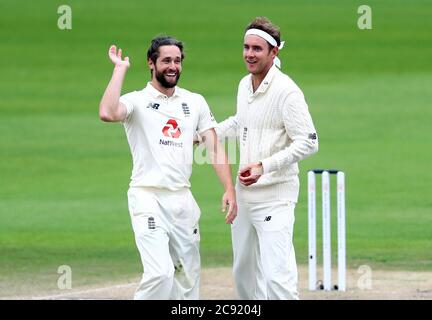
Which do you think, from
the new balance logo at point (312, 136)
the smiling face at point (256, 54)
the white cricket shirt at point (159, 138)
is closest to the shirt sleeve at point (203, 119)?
the white cricket shirt at point (159, 138)

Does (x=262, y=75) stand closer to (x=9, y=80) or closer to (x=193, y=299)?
(x=193, y=299)

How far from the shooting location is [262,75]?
9820mm

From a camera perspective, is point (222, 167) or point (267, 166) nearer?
point (267, 166)

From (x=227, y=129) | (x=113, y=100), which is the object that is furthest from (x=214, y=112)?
(x=113, y=100)

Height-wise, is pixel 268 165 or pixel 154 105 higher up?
pixel 154 105

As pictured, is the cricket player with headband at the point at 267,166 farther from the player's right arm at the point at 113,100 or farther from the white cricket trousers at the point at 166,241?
the player's right arm at the point at 113,100

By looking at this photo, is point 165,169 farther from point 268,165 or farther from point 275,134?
point 275,134

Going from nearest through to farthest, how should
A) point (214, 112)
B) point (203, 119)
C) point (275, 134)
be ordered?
point (275, 134)
point (203, 119)
point (214, 112)

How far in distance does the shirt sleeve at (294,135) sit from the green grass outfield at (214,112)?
3638 mm

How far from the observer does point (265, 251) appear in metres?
9.61

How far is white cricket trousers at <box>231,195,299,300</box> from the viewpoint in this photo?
9.55 meters

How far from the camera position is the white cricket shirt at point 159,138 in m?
9.53

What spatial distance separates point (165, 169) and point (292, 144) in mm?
895

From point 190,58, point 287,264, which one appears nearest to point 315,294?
point 287,264
